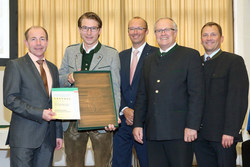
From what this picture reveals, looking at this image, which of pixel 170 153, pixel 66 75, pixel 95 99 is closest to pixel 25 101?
pixel 66 75

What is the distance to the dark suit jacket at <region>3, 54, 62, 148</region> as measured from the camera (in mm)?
2256

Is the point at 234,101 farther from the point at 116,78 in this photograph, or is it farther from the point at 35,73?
the point at 35,73

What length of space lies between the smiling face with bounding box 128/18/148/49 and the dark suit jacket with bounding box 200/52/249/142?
0.87m

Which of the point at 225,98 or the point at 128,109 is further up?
the point at 225,98

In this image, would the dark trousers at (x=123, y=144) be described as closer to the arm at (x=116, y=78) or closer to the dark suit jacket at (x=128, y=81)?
the dark suit jacket at (x=128, y=81)

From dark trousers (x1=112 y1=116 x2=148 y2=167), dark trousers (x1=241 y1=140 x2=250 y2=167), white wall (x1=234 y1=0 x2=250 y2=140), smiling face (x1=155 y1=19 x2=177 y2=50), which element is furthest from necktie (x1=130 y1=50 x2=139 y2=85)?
white wall (x1=234 y1=0 x2=250 y2=140)

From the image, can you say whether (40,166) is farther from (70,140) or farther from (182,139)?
(182,139)

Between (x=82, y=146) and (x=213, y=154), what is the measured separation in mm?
1150

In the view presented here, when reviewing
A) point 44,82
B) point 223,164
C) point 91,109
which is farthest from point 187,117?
point 44,82

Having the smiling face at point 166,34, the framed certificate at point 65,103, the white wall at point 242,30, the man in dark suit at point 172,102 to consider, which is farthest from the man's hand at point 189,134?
the white wall at point 242,30

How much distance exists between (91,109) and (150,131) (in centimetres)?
52

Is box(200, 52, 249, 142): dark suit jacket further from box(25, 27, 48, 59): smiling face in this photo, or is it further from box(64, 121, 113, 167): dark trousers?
box(25, 27, 48, 59): smiling face

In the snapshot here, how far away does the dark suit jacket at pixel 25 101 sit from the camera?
226cm

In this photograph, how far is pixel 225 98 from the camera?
264 centimetres
